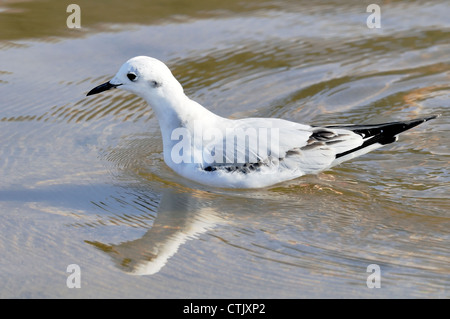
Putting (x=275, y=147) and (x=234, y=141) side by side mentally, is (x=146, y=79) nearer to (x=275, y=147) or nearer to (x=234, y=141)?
(x=234, y=141)

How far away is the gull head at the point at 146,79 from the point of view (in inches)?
251

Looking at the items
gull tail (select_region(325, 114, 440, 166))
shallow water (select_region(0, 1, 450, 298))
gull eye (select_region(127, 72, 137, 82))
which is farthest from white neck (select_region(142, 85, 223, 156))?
gull tail (select_region(325, 114, 440, 166))

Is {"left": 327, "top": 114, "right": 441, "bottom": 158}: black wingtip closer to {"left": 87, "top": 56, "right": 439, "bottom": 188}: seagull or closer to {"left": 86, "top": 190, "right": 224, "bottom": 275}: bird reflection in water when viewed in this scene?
{"left": 87, "top": 56, "right": 439, "bottom": 188}: seagull

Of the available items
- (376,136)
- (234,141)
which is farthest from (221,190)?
(376,136)

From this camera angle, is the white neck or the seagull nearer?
the seagull

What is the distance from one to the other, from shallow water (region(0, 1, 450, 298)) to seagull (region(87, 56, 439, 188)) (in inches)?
5.8

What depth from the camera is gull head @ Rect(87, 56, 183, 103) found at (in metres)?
6.37

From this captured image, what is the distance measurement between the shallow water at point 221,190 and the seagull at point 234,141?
0.49ft

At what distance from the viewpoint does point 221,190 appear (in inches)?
250

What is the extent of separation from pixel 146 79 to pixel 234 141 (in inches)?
34.8

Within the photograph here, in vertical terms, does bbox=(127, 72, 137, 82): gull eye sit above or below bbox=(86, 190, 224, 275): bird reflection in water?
above
